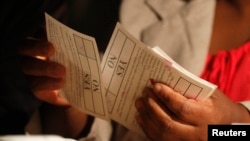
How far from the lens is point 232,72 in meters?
0.85

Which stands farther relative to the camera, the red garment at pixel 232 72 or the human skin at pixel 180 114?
the red garment at pixel 232 72

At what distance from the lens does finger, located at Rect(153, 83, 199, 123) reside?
0.63 meters

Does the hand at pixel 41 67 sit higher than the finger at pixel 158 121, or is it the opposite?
the finger at pixel 158 121

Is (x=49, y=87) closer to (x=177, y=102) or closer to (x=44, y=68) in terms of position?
(x=44, y=68)

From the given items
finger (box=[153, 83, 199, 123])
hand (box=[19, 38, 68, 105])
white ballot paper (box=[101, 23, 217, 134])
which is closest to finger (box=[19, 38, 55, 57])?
hand (box=[19, 38, 68, 105])

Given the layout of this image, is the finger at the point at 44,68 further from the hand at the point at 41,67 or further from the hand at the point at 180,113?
the hand at the point at 180,113

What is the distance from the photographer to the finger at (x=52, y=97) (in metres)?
0.81

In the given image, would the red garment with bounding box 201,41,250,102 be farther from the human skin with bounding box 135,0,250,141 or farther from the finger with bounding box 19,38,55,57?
the finger with bounding box 19,38,55,57

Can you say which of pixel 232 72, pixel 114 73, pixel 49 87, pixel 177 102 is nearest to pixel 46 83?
pixel 49 87

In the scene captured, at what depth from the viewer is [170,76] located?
2.07 feet

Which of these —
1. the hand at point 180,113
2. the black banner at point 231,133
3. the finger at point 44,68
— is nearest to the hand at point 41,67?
the finger at point 44,68

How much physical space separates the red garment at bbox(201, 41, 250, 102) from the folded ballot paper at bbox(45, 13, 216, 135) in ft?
0.66

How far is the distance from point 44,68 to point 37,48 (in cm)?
4

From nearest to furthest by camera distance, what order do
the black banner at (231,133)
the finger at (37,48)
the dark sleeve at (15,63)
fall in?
the black banner at (231,133), the finger at (37,48), the dark sleeve at (15,63)
